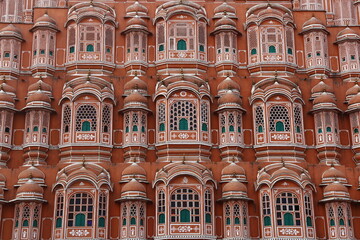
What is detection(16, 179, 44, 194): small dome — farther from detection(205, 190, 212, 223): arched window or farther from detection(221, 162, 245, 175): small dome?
detection(221, 162, 245, 175): small dome

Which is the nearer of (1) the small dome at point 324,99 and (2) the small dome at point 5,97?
(2) the small dome at point 5,97

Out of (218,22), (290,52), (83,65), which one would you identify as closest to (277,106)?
(290,52)

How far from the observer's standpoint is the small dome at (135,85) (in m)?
38.0

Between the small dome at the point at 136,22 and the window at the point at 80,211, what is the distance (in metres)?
13.1

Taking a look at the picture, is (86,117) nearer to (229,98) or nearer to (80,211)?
(80,211)

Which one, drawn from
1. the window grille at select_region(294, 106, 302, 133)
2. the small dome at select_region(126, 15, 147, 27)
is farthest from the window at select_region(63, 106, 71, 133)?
the window grille at select_region(294, 106, 302, 133)

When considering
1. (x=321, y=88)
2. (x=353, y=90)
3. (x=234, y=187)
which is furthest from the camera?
(x=353, y=90)

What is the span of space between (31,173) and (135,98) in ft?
25.5

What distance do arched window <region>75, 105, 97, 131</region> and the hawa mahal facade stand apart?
0.07m


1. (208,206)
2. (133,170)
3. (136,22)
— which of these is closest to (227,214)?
(208,206)

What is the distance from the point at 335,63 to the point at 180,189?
596 inches

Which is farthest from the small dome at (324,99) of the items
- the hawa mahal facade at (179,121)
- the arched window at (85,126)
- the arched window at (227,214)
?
the arched window at (85,126)

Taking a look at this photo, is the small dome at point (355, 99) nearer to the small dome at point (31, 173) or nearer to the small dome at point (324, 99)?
the small dome at point (324, 99)

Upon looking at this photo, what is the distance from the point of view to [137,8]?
42000mm
